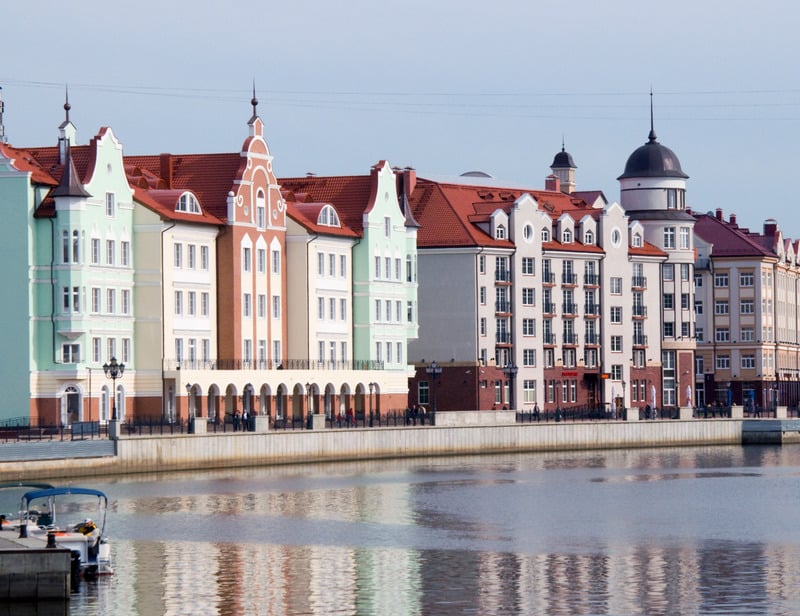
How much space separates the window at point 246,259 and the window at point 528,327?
30907 millimetres

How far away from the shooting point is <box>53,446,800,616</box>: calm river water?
196 feet

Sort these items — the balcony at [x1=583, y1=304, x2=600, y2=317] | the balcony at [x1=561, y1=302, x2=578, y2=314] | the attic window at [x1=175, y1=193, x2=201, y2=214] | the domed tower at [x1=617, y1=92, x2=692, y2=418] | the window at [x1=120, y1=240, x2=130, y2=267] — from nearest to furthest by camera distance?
the window at [x1=120, y1=240, x2=130, y2=267] → the attic window at [x1=175, y1=193, x2=201, y2=214] → the balcony at [x1=561, y1=302, x2=578, y2=314] → the balcony at [x1=583, y1=304, x2=600, y2=317] → the domed tower at [x1=617, y1=92, x2=692, y2=418]

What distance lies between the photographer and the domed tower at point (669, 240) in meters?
167

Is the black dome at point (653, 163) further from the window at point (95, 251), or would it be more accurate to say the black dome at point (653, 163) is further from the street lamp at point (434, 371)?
the window at point (95, 251)

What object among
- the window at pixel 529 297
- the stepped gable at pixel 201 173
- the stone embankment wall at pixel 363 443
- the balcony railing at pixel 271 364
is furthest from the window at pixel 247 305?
the window at pixel 529 297

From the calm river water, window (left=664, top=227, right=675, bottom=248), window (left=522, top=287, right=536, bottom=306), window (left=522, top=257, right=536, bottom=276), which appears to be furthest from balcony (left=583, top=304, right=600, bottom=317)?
the calm river water

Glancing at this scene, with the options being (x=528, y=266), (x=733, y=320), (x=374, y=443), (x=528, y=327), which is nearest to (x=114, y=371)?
(x=374, y=443)

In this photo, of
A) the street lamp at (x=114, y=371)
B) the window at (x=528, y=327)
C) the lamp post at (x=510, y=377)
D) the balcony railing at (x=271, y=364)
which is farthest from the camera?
the window at (x=528, y=327)

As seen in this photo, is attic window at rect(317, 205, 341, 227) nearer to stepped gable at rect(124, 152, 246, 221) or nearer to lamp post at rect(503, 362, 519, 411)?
stepped gable at rect(124, 152, 246, 221)

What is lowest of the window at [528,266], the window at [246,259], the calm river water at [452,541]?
the calm river water at [452,541]

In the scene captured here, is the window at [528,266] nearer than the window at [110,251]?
No

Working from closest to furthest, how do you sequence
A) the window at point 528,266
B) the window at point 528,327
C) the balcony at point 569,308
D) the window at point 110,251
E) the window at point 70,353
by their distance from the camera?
the window at point 70,353
the window at point 110,251
the window at point 528,327
the window at point 528,266
the balcony at point 569,308

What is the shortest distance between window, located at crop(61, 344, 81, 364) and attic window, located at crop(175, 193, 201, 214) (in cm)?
1102

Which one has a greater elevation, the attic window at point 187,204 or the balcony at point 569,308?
the attic window at point 187,204
